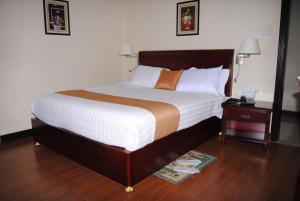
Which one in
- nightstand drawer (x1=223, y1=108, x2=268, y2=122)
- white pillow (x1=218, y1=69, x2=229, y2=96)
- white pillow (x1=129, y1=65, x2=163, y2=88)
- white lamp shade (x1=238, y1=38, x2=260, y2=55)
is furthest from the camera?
white pillow (x1=129, y1=65, x2=163, y2=88)

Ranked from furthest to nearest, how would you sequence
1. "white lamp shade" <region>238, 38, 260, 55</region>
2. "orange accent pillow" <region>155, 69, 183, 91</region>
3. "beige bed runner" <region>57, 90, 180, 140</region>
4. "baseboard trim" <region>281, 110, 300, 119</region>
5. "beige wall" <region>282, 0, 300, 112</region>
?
"baseboard trim" <region>281, 110, 300, 119</region>, "beige wall" <region>282, 0, 300, 112</region>, "orange accent pillow" <region>155, 69, 183, 91</region>, "white lamp shade" <region>238, 38, 260, 55</region>, "beige bed runner" <region>57, 90, 180, 140</region>

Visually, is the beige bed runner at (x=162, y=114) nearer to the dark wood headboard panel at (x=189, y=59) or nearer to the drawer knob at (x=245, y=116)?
the drawer knob at (x=245, y=116)

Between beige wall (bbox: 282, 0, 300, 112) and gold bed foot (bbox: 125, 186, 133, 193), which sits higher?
beige wall (bbox: 282, 0, 300, 112)

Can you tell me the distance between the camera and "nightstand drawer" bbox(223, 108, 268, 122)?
2843 millimetres

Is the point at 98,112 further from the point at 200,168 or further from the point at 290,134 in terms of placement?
the point at 290,134

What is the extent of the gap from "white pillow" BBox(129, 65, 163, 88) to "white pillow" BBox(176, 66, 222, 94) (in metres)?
0.52

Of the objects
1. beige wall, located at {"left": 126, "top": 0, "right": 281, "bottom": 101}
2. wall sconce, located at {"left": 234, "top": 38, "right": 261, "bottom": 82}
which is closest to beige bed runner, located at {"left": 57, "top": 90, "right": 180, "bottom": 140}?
wall sconce, located at {"left": 234, "top": 38, "right": 261, "bottom": 82}

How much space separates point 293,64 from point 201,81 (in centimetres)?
233

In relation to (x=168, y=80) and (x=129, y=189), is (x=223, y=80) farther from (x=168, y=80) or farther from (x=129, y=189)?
(x=129, y=189)

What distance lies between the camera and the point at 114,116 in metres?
2.04

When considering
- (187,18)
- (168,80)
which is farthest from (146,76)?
(187,18)

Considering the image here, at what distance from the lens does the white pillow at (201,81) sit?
10.6 ft

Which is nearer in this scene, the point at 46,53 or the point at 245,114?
the point at 245,114

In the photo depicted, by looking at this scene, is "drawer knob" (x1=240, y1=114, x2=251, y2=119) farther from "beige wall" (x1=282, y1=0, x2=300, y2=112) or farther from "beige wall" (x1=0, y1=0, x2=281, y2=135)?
"beige wall" (x1=282, y1=0, x2=300, y2=112)
